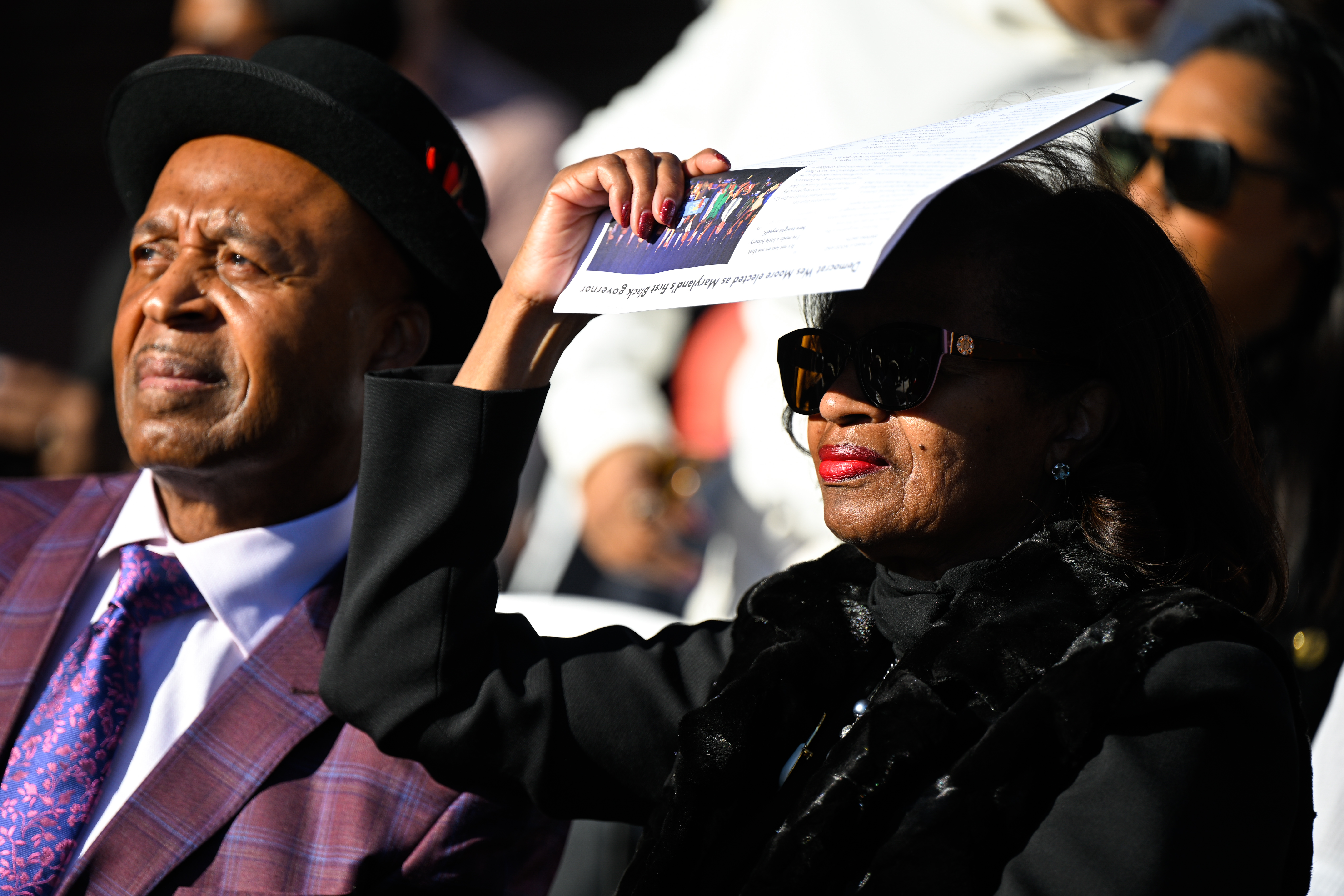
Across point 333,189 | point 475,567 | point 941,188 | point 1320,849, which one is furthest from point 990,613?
point 333,189

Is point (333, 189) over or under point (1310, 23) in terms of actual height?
over

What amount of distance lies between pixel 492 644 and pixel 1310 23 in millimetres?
2854

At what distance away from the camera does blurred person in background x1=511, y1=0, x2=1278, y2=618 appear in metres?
3.22

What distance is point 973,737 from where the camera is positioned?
1496 millimetres

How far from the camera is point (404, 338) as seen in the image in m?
2.27

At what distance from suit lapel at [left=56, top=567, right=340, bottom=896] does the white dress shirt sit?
2.4 inches

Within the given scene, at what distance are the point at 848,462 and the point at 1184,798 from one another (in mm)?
578

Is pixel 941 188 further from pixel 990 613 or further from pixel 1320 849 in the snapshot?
pixel 1320 849

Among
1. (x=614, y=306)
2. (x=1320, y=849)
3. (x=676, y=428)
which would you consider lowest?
(x=676, y=428)

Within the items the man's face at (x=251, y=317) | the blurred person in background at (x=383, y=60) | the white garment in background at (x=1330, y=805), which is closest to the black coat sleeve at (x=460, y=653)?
the man's face at (x=251, y=317)

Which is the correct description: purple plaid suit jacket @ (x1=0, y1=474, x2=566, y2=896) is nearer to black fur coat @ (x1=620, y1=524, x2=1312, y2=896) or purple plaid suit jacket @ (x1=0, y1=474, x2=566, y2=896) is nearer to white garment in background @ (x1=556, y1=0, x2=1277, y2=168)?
black fur coat @ (x1=620, y1=524, x2=1312, y2=896)

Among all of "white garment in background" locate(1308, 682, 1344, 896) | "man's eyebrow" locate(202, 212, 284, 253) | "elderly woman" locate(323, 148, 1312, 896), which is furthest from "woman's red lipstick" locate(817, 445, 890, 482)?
"white garment in background" locate(1308, 682, 1344, 896)

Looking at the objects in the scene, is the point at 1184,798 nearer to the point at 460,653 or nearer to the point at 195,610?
the point at 460,653

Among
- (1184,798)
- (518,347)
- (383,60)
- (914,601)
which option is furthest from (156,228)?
(1184,798)
